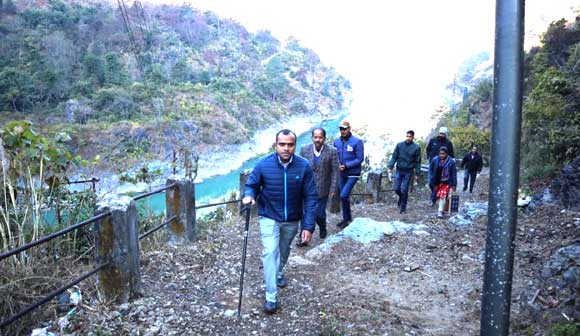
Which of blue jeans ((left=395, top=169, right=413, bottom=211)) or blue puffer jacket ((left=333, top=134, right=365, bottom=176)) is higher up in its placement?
blue puffer jacket ((left=333, top=134, right=365, bottom=176))

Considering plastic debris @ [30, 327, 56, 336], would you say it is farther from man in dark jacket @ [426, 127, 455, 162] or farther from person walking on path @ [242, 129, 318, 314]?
man in dark jacket @ [426, 127, 455, 162]

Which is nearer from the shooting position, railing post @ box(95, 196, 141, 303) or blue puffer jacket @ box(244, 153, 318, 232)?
railing post @ box(95, 196, 141, 303)

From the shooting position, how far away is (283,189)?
3.75 meters

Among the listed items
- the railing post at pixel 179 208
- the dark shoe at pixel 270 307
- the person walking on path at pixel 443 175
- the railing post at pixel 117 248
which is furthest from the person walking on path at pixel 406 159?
the railing post at pixel 117 248

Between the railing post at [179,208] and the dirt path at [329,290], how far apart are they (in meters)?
0.30

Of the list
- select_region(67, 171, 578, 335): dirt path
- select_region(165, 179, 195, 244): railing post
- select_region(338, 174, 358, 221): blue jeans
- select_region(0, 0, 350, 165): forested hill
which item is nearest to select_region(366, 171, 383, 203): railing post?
select_region(338, 174, 358, 221): blue jeans

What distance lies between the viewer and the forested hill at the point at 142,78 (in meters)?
41.9

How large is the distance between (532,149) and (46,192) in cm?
1037

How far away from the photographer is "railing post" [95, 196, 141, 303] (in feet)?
11.8

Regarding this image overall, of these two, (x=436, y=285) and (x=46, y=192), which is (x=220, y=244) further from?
(x=436, y=285)

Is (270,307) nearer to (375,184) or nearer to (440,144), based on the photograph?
(440,144)

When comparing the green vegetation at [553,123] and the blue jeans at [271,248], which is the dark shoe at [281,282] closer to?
the blue jeans at [271,248]

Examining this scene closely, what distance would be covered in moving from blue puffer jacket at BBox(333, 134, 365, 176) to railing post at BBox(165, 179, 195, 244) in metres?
2.58

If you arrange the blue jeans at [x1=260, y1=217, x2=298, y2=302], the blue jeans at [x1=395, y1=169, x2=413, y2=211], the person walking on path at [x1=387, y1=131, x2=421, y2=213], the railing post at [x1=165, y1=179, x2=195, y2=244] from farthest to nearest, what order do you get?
the blue jeans at [x1=395, y1=169, x2=413, y2=211] → the person walking on path at [x1=387, y1=131, x2=421, y2=213] → the railing post at [x1=165, y1=179, x2=195, y2=244] → the blue jeans at [x1=260, y1=217, x2=298, y2=302]
